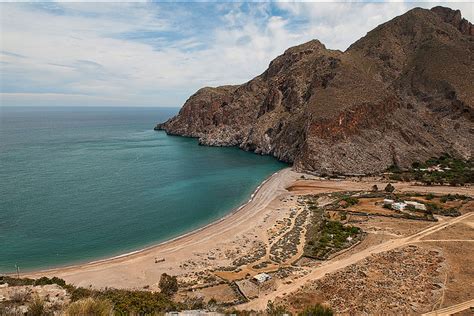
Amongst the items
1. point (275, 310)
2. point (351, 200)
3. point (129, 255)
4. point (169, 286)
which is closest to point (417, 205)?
point (351, 200)

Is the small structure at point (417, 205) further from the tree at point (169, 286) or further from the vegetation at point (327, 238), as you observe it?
the tree at point (169, 286)

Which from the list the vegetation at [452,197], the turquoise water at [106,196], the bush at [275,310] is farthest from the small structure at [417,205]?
the bush at [275,310]

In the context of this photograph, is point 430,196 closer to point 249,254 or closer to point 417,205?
point 417,205

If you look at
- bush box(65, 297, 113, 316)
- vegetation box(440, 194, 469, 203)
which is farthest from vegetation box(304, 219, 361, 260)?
bush box(65, 297, 113, 316)

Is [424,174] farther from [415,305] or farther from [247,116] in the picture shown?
Answer: [247,116]

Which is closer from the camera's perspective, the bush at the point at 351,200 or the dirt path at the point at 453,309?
the dirt path at the point at 453,309

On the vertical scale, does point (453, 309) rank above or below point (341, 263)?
above
